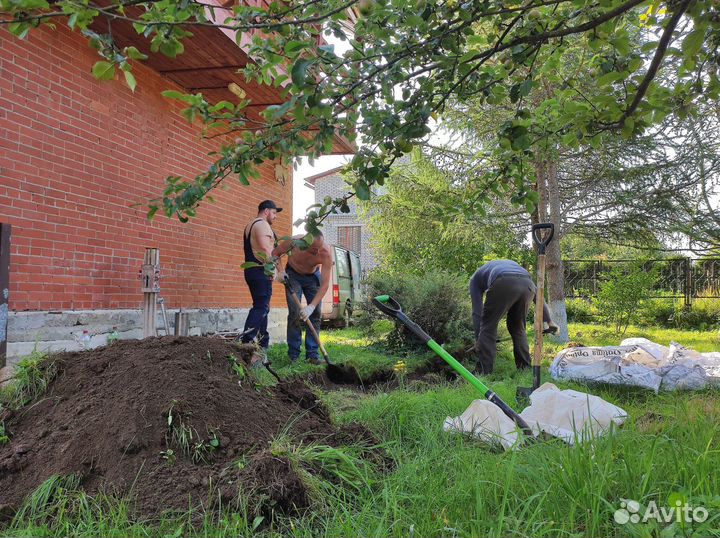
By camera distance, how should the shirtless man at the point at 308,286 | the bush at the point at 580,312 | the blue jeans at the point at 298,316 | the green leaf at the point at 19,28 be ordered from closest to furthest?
the green leaf at the point at 19,28 < the shirtless man at the point at 308,286 < the blue jeans at the point at 298,316 < the bush at the point at 580,312

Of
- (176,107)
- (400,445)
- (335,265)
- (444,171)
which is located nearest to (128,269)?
(176,107)

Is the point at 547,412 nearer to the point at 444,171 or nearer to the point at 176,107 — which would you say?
the point at 176,107

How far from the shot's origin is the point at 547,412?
9.98ft

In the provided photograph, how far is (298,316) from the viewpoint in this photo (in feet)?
Result: 20.2

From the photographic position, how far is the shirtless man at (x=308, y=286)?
20.8ft

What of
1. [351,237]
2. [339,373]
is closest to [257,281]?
[339,373]

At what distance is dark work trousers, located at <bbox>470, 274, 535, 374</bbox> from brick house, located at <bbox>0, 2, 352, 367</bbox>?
364 cm

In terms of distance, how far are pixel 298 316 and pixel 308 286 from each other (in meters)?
Answer: 0.82

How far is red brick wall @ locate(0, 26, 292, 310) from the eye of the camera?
416 cm

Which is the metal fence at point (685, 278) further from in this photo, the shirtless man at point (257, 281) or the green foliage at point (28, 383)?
the green foliage at point (28, 383)

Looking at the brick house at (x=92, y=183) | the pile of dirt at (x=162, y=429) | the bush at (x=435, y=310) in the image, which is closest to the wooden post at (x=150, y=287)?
the brick house at (x=92, y=183)

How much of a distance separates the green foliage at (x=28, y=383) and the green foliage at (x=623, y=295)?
37.6 feet

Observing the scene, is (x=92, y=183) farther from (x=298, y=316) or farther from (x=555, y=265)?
(x=555, y=265)

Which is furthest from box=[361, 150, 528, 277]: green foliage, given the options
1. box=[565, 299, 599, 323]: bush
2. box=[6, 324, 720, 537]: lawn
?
box=[6, 324, 720, 537]: lawn
